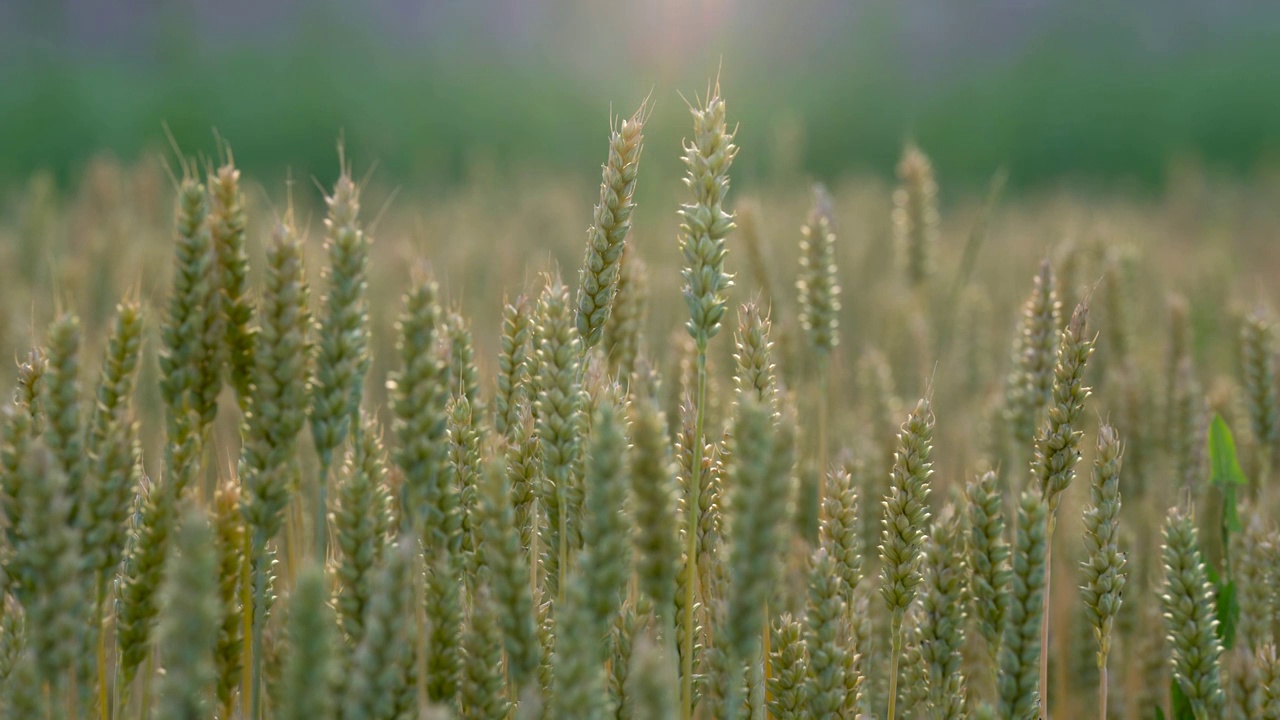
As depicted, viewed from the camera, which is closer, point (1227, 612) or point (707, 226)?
point (707, 226)

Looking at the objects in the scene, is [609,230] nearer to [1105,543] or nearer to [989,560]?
[989,560]

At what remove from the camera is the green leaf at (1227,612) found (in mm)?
1815

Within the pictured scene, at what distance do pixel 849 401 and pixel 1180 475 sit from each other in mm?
1857

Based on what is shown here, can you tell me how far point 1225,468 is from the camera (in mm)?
1937

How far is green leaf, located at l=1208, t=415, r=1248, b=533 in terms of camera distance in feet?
6.31

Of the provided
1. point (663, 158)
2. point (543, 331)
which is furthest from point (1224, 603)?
point (663, 158)

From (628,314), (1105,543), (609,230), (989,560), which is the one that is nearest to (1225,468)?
(1105,543)

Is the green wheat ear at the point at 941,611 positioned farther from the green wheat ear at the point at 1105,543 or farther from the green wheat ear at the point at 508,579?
the green wheat ear at the point at 508,579

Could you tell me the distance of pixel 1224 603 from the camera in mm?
1827

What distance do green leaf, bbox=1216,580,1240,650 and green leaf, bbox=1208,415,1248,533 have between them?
0.13m

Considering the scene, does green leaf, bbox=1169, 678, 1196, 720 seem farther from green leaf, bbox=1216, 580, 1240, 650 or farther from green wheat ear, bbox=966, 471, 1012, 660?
green wheat ear, bbox=966, 471, 1012, 660

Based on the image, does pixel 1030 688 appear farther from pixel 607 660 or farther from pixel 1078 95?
pixel 1078 95

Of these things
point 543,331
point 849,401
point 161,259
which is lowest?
point 543,331

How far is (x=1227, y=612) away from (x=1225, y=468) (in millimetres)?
282
